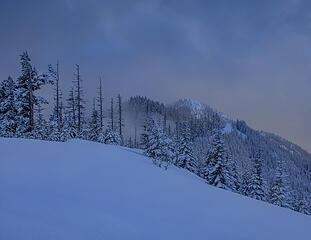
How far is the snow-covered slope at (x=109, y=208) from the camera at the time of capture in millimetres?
3449

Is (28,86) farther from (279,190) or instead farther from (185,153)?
(279,190)

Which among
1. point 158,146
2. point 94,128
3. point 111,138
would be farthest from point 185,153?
point 94,128

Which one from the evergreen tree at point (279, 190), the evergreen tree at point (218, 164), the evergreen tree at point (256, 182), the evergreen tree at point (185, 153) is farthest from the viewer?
the evergreen tree at point (185, 153)

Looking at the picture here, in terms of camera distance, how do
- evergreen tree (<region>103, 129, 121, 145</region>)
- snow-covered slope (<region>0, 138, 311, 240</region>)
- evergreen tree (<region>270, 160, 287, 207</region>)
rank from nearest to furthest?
snow-covered slope (<region>0, 138, 311, 240</region>) < evergreen tree (<region>270, 160, 287, 207</region>) < evergreen tree (<region>103, 129, 121, 145</region>)

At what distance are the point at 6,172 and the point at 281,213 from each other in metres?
9.87

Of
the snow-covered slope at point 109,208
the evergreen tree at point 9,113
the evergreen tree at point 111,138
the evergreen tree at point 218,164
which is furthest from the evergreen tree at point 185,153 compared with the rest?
the evergreen tree at point 9,113

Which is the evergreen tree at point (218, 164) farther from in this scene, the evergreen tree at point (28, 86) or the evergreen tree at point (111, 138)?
the evergreen tree at point (28, 86)

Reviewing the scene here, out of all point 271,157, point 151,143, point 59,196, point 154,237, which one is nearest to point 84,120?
point 151,143

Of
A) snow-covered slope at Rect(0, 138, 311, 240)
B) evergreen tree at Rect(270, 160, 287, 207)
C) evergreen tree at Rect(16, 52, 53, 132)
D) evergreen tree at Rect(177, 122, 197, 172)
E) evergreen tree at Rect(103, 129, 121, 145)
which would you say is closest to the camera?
snow-covered slope at Rect(0, 138, 311, 240)

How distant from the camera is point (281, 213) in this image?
20.4 feet

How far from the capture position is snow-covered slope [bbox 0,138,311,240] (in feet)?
11.3

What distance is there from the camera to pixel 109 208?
177 inches

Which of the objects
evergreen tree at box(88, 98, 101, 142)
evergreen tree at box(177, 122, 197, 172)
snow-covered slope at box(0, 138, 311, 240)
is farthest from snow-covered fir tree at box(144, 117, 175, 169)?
evergreen tree at box(88, 98, 101, 142)

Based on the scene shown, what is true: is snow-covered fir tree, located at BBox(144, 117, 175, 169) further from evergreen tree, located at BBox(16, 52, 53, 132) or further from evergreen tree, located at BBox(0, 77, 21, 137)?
evergreen tree, located at BBox(0, 77, 21, 137)
